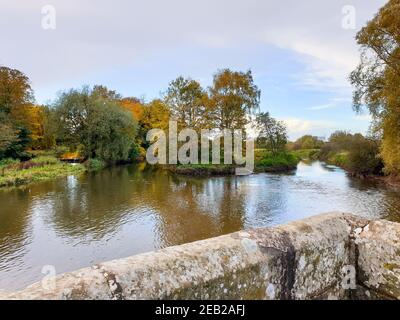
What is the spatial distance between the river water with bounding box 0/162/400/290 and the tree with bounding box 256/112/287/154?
49.3ft

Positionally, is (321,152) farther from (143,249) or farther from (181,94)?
(143,249)

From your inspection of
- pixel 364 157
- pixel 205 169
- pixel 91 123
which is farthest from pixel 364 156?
pixel 91 123

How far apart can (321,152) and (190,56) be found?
40.4 meters

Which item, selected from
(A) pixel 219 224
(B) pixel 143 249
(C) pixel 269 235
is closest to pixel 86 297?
(C) pixel 269 235

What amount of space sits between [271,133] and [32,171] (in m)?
25.4

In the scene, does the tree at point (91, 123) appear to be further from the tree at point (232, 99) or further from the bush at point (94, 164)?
the tree at point (232, 99)

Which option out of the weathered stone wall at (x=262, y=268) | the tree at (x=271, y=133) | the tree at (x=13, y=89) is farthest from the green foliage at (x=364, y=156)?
the tree at (x=13, y=89)

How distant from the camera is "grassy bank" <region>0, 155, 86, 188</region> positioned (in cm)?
1800

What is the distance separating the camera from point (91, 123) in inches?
1261

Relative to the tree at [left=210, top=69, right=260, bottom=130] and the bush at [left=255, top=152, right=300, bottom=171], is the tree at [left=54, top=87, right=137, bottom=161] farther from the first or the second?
the bush at [left=255, top=152, right=300, bottom=171]

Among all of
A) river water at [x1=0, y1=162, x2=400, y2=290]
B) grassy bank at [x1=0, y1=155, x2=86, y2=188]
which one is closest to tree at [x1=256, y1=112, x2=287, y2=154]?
river water at [x1=0, y1=162, x2=400, y2=290]

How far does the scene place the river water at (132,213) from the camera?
24.4ft

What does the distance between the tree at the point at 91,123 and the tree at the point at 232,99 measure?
1229 centimetres

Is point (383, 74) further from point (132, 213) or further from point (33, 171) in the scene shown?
point (33, 171)
